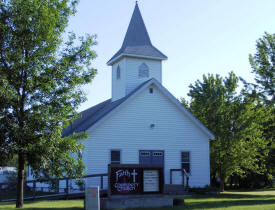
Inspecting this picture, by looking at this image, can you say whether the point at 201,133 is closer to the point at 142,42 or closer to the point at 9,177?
the point at 142,42

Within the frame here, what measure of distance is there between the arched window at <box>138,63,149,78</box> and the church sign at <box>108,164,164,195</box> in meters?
12.4

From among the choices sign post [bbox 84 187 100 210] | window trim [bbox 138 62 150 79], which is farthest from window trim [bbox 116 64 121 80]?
sign post [bbox 84 187 100 210]

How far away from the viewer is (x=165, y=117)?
85.6ft

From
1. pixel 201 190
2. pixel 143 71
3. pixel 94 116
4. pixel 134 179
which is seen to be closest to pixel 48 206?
pixel 134 179

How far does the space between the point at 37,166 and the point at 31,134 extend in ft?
3.93

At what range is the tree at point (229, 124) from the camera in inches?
1133

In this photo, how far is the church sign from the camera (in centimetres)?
1543

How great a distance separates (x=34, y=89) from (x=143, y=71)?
1448cm

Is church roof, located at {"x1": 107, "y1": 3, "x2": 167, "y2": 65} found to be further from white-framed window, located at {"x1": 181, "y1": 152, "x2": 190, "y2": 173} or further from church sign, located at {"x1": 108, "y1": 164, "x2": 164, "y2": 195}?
church sign, located at {"x1": 108, "y1": 164, "x2": 164, "y2": 195}

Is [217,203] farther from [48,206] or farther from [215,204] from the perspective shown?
[48,206]

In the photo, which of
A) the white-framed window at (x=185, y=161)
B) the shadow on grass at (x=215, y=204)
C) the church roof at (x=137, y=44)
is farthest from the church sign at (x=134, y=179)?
the church roof at (x=137, y=44)

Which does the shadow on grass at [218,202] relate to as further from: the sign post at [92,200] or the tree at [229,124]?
the tree at [229,124]

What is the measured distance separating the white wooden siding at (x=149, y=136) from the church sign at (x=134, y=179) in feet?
26.4

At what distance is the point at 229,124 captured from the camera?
2911 centimetres
